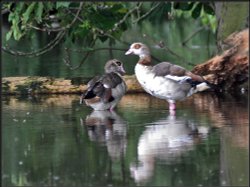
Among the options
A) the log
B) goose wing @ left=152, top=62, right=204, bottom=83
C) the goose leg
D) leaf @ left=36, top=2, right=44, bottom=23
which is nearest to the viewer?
the goose leg

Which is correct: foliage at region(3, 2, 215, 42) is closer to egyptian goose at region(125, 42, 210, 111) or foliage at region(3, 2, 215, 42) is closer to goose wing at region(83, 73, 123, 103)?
goose wing at region(83, 73, 123, 103)

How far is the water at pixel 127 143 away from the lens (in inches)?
339

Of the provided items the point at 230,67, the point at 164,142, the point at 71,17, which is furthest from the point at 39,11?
the point at 164,142

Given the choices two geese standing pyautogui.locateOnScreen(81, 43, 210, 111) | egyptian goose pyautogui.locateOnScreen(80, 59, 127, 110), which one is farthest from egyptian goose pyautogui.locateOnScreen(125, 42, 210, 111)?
egyptian goose pyautogui.locateOnScreen(80, 59, 127, 110)

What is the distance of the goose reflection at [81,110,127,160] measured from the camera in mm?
10156

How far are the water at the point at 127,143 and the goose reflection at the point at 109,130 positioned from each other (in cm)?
1

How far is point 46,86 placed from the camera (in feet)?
50.2

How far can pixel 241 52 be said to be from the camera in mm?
14523

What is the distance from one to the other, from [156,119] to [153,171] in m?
3.52

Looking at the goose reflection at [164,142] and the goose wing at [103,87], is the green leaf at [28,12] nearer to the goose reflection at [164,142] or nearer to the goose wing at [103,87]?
the goose wing at [103,87]

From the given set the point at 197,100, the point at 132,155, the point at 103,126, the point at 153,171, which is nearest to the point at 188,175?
the point at 153,171

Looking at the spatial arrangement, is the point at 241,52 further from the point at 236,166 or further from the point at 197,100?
the point at 236,166

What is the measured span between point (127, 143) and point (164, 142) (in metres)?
0.41

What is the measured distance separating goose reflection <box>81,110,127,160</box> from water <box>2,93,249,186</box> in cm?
1
